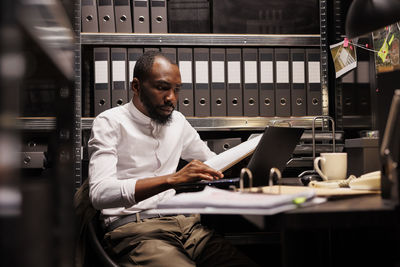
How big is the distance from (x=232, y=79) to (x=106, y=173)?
3.13 ft

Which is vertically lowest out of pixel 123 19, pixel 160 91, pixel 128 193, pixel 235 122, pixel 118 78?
pixel 128 193

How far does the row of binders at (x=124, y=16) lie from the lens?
211 cm

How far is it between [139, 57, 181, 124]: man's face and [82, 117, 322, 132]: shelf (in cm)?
47

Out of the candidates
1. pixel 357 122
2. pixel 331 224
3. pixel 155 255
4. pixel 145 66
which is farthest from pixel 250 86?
pixel 331 224

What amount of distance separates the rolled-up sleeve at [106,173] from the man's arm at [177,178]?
31 millimetres

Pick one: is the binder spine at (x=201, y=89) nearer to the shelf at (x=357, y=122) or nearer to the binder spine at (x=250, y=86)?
the binder spine at (x=250, y=86)

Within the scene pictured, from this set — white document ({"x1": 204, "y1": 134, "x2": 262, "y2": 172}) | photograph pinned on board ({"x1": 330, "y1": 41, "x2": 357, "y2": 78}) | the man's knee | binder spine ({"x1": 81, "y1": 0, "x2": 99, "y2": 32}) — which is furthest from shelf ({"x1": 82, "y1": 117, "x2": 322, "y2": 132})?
the man's knee

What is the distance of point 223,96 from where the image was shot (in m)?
2.11

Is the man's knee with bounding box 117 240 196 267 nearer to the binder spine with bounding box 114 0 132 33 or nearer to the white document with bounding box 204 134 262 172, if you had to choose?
the white document with bounding box 204 134 262 172

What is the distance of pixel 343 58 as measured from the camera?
208 cm

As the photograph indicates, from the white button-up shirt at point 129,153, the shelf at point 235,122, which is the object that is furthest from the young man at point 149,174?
the shelf at point 235,122

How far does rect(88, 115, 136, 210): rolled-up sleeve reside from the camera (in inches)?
50.5

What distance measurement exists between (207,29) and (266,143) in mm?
1284

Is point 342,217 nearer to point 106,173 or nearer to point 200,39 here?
point 106,173
